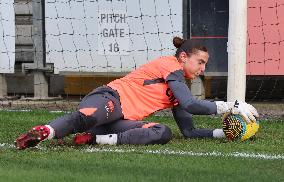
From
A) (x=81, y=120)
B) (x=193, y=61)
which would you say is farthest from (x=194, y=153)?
(x=193, y=61)

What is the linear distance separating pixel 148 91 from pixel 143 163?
149 cm

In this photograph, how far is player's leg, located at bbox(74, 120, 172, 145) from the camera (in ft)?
20.4

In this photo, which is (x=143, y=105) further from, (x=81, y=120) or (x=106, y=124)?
(x=81, y=120)

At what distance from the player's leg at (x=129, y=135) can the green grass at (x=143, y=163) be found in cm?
9

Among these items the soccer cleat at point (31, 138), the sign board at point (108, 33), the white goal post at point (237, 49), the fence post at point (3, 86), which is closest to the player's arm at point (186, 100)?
the soccer cleat at point (31, 138)

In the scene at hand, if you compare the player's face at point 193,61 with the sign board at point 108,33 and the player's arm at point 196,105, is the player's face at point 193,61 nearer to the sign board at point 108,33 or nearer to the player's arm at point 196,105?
the player's arm at point 196,105

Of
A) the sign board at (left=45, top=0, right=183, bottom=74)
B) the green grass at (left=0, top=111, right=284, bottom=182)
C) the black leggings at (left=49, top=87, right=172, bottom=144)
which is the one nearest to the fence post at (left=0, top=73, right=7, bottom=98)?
the sign board at (left=45, top=0, right=183, bottom=74)

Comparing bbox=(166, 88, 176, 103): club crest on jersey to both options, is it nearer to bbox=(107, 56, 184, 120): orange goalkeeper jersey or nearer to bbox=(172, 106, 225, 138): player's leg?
bbox=(107, 56, 184, 120): orange goalkeeper jersey

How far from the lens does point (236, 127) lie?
6.46m

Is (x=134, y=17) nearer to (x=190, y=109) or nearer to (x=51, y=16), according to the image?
(x=51, y=16)

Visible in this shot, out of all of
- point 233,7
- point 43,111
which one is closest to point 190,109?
point 233,7

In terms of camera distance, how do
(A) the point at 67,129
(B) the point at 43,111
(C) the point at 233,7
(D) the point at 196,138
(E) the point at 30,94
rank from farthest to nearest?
(E) the point at 30,94
(B) the point at 43,111
(C) the point at 233,7
(D) the point at 196,138
(A) the point at 67,129

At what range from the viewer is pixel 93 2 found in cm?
1109

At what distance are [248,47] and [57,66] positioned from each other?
263 cm
